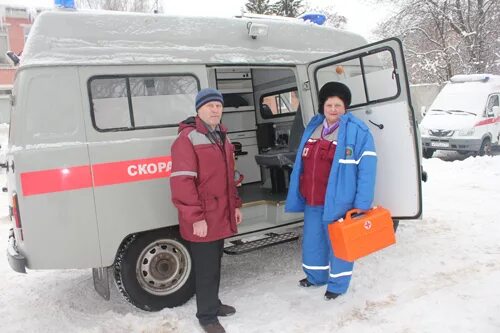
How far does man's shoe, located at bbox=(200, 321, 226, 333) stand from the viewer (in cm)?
366

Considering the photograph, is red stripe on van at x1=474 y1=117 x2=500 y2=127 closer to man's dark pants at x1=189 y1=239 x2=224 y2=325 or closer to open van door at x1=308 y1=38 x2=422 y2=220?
open van door at x1=308 y1=38 x2=422 y2=220

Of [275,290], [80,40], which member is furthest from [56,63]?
[275,290]

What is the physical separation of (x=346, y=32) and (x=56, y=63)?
3529 millimetres

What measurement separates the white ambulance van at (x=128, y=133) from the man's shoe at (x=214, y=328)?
631 mm

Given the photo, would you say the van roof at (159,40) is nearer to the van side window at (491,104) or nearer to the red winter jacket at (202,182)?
the red winter jacket at (202,182)

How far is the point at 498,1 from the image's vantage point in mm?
22188

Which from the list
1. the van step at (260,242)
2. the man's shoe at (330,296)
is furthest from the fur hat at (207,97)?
the man's shoe at (330,296)

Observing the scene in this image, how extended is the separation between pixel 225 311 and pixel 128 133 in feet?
5.88

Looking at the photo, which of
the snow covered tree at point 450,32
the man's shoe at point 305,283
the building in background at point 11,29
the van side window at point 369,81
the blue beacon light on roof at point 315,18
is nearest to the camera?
the van side window at point 369,81

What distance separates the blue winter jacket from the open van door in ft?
1.58

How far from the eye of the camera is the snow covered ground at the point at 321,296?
3.75 meters

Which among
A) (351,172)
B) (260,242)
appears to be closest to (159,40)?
(351,172)

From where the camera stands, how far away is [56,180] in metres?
3.68

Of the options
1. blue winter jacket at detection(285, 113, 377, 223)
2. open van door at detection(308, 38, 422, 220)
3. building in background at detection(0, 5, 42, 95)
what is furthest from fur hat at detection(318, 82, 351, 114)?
building in background at detection(0, 5, 42, 95)
